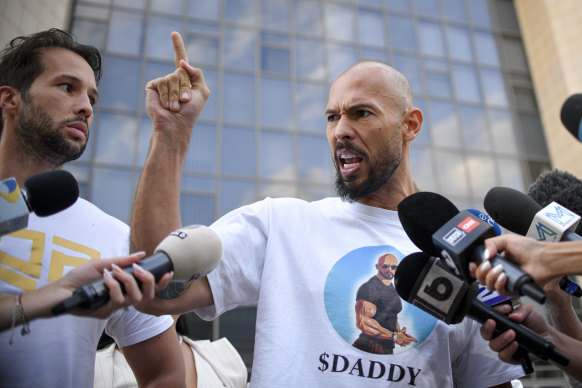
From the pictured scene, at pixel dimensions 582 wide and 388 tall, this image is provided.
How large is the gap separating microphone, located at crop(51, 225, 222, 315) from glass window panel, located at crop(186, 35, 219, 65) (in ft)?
35.3

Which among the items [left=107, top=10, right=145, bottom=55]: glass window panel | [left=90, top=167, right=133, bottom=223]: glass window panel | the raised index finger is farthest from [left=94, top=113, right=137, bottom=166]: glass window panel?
the raised index finger

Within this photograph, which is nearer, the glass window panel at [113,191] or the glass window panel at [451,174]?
the glass window panel at [113,191]

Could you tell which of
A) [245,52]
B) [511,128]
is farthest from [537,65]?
[245,52]

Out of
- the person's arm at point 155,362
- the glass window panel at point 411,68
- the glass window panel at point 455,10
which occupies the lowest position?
the person's arm at point 155,362

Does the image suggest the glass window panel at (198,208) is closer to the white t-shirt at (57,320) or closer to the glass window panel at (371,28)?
the glass window panel at (371,28)

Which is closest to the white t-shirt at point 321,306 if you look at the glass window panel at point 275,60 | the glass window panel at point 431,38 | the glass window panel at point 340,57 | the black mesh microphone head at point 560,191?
the black mesh microphone head at point 560,191

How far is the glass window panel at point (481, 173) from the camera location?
496 inches

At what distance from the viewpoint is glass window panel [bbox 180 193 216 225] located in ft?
34.3

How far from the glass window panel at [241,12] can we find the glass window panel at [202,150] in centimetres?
302

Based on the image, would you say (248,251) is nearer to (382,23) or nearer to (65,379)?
(65,379)

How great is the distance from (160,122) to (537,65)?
47.8ft

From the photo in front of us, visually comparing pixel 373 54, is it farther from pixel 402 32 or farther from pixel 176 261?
pixel 176 261

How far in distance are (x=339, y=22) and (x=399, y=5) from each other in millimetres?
1886

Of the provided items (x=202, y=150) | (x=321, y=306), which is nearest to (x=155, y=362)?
(x=321, y=306)
